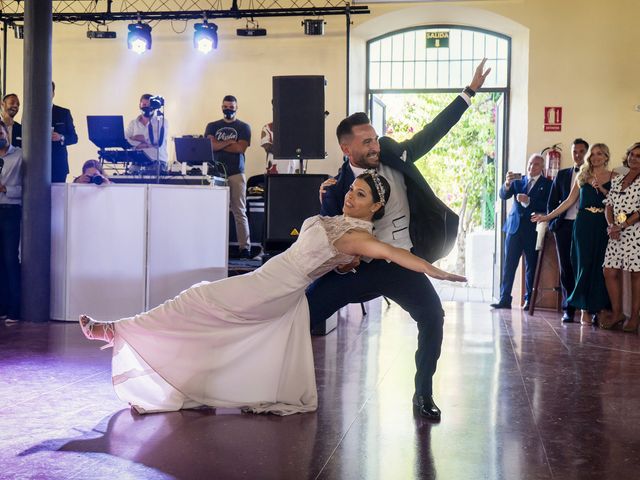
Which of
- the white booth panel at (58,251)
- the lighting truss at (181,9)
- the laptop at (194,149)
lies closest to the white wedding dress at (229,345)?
the white booth panel at (58,251)

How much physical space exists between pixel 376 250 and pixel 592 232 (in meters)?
4.83

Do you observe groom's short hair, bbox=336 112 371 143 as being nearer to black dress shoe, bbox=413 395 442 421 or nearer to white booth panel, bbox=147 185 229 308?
black dress shoe, bbox=413 395 442 421

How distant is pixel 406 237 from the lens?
4.04 metres

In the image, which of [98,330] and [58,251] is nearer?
[98,330]

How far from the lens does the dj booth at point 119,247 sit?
7.09 m

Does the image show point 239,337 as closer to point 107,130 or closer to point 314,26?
point 107,130

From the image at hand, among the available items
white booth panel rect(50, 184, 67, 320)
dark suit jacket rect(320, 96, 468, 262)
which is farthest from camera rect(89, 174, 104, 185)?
dark suit jacket rect(320, 96, 468, 262)

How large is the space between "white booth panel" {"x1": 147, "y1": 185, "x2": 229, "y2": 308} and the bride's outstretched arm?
372 centimetres

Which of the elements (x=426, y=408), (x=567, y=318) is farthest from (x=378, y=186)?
(x=567, y=318)

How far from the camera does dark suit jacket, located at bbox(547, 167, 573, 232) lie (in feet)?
27.5

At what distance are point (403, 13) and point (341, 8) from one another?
83 centimetres

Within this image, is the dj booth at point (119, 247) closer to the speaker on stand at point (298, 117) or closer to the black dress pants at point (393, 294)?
the speaker on stand at point (298, 117)

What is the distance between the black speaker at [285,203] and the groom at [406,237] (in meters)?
3.08

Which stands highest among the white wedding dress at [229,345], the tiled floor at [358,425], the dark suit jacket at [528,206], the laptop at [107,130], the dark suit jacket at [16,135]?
the laptop at [107,130]
